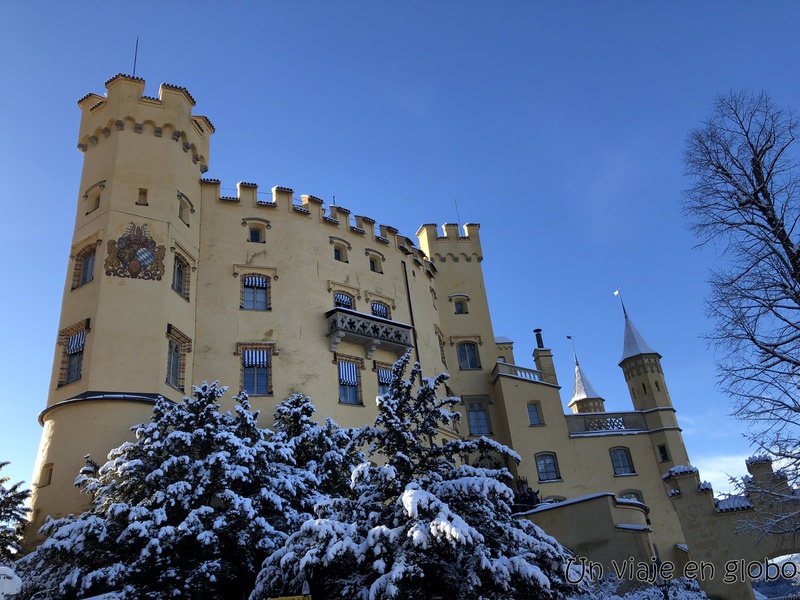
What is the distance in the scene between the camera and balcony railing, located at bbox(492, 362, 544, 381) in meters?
36.2

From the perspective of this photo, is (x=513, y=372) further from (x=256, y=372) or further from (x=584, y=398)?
(x=584, y=398)

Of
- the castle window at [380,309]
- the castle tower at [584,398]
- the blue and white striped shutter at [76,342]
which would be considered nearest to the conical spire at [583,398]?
the castle tower at [584,398]

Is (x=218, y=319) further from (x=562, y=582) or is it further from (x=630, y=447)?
(x=630, y=447)

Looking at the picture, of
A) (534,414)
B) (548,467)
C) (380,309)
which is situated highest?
(380,309)

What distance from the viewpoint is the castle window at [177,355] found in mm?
24562

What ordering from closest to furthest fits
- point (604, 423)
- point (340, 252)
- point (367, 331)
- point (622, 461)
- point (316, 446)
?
point (316, 446), point (367, 331), point (340, 252), point (622, 461), point (604, 423)

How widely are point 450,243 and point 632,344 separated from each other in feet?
41.3

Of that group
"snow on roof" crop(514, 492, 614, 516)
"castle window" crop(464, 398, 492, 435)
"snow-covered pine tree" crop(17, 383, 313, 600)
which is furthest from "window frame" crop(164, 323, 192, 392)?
"castle window" crop(464, 398, 492, 435)

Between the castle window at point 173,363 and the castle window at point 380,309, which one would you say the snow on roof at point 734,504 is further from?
the castle window at point 173,363

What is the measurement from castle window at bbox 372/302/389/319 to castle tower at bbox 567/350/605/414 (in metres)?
38.9

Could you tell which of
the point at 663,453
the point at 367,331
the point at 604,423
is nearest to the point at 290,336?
the point at 367,331

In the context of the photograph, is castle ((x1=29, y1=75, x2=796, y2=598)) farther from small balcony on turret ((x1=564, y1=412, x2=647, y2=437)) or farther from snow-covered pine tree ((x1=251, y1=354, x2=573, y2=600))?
snow-covered pine tree ((x1=251, y1=354, x2=573, y2=600))

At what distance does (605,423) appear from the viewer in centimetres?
3634

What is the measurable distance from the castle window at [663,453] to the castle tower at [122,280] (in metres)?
24.4
